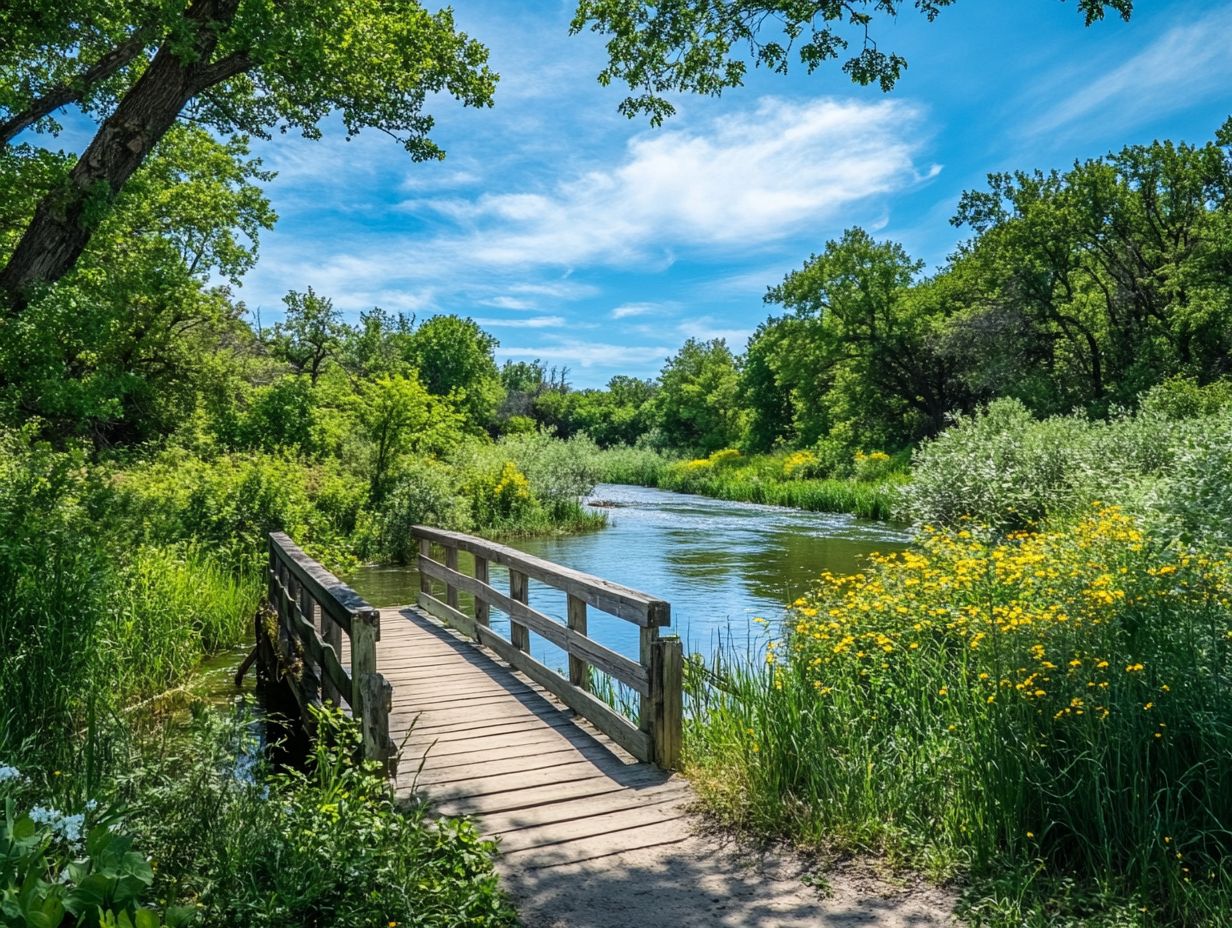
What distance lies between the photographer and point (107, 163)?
7602mm

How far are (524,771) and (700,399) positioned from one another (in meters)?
59.3

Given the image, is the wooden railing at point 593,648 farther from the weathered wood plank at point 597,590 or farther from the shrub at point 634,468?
the shrub at point 634,468

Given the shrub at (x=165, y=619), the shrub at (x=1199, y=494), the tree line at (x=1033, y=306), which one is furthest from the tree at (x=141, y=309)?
the tree line at (x=1033, y=306)

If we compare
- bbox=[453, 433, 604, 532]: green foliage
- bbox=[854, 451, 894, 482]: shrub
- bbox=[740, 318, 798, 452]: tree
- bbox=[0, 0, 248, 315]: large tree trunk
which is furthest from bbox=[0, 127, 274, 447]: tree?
bbox=[740, 318, 798, 452]: tree

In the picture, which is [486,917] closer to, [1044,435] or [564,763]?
[564,763]

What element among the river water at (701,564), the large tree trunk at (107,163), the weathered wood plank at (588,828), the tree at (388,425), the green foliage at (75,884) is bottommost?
the river water at (701,564)

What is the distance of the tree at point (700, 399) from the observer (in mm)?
59500

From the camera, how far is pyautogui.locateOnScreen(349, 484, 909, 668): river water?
36.6 feet

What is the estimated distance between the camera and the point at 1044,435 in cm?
1748

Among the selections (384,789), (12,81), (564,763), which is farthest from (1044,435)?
(12,81)

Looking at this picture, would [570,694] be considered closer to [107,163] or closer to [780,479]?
[107,163]

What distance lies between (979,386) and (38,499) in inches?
1281

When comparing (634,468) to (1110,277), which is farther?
(634,468)

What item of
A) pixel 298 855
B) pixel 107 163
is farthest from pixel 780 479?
pixel 298 855
